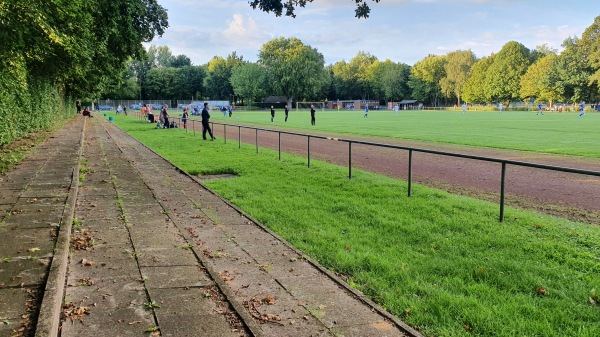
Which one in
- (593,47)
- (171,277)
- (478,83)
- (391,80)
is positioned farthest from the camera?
(391,80)

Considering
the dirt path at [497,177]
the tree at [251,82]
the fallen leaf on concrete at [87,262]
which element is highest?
the tree at [251,82]

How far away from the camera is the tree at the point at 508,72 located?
9369 cm

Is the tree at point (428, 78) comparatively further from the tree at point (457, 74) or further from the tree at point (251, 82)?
the tree at point (251, 82)

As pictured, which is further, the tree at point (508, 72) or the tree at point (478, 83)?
the tree at point (478, 83)

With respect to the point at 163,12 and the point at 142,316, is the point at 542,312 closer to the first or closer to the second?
the point at 142,316

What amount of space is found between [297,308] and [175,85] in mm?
121903

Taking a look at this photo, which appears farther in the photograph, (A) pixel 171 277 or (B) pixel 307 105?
(B) pixel 307 105

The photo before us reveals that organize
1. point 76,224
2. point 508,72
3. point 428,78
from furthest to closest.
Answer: point 428,78 < point 508,72 < point 76,224

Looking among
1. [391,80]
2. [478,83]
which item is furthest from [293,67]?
[478,83]

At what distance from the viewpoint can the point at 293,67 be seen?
10819cm

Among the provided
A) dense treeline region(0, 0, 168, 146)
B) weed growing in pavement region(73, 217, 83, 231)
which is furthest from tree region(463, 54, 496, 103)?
weed growing in pavement region(73, 217, 83, 231)

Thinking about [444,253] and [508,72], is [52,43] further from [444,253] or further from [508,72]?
[508,72]

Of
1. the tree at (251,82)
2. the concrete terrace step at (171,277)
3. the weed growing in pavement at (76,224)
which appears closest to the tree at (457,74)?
the tree at (251,82)

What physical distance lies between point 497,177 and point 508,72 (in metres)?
92.6
